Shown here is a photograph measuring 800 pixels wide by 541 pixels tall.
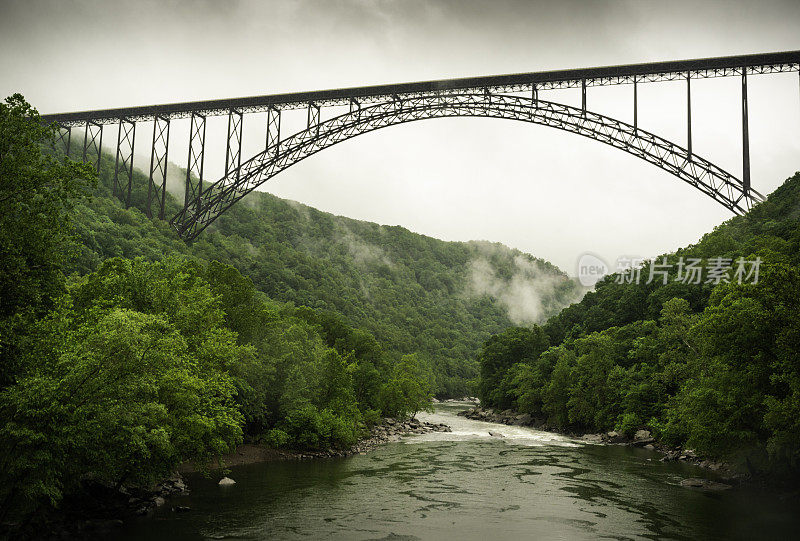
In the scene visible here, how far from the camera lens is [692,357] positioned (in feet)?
133

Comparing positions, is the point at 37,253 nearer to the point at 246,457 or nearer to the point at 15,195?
the point at 15,195

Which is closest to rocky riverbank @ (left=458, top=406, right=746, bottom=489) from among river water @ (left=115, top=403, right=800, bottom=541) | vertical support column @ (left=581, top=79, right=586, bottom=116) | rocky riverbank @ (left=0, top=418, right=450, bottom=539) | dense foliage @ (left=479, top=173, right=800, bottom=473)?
dense foliage @ (left=479, top=173, right=800, bottom=473)

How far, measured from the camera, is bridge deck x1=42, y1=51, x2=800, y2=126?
127 feet

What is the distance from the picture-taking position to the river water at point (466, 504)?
749 inches

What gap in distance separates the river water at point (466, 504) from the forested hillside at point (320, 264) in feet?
43.8

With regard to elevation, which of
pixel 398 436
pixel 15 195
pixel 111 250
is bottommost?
pixel 398 436

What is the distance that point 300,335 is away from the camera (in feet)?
140

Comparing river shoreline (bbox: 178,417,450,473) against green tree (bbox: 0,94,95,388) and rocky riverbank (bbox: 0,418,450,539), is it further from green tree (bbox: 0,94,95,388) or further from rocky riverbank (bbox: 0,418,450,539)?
green tree (bbox: 0,94,95,388)

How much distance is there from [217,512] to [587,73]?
Answer: 124 ft

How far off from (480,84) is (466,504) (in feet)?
112

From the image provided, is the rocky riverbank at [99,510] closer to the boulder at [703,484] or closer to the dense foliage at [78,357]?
the dense foliage at [78,357]

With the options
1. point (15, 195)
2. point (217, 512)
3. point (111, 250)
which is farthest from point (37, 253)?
point (111, 250)

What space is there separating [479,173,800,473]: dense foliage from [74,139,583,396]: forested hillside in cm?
2757

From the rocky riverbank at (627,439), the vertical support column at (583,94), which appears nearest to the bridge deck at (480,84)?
the vertical support column at (583,94)
